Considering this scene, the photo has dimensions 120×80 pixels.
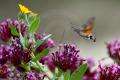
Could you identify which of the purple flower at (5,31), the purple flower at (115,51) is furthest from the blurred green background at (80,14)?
the purple flower at (5,31)

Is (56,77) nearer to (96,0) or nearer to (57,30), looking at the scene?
(57,30)

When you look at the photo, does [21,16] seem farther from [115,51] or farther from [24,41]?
[115,51]

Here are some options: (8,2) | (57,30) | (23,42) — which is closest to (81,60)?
(23,42)

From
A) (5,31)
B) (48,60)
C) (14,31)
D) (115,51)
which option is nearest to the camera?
(14,31)

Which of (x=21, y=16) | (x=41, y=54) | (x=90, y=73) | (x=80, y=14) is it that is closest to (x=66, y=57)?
(x=41, y=54)

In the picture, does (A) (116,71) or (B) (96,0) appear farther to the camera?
(B) (96,0)

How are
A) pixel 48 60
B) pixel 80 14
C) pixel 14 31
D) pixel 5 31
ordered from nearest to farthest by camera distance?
pixel 14 31, pixel 5 31, pixel 48 60, pixel 80 14

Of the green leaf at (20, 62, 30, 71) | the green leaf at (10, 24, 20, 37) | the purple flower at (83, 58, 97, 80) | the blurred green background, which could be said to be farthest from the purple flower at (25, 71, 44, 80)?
the blurred green background
